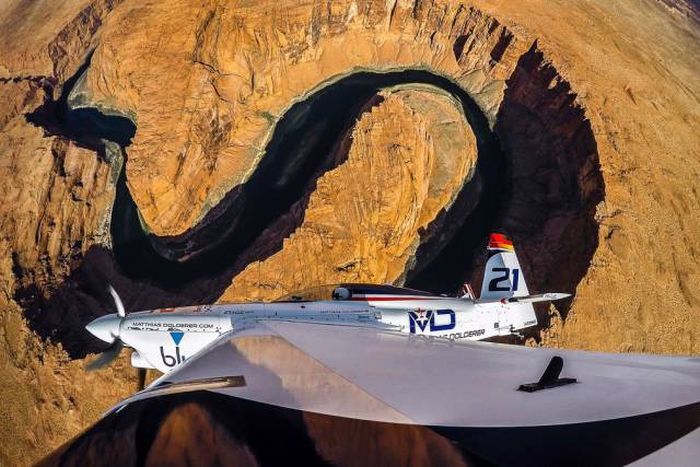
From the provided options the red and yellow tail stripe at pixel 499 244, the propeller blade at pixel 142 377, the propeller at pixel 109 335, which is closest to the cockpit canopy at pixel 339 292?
the red and yellow tail stripe at pixel 499 244

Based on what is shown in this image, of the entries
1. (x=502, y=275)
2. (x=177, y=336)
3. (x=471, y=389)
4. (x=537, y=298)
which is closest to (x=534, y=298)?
(x=537, y=298)

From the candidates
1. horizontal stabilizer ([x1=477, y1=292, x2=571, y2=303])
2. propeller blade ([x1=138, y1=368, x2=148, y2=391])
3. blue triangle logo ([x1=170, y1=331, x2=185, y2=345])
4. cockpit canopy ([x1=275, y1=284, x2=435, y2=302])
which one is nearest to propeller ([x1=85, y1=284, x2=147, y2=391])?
propeller blade ([x1=138, y1=368, x2=148, y2=391])

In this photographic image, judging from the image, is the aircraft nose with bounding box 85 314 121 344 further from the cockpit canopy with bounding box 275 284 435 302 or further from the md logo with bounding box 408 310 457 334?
the md logo with bounding box 408 310 457 334

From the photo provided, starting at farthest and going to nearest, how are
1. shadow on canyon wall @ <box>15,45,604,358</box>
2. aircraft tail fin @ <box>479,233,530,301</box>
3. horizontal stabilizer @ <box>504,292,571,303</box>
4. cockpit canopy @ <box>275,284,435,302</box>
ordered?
shadow on canyon wall @ <box>15,45,604,358</box> → aircraft tail fin @ <box>479,233,530,301</box> → horizontal stabilizer @ <box>504,292,571,303</box> → cockpit canopy @ <box>275,284,435,302</box>

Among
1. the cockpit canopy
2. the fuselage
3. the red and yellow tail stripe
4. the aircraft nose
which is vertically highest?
the red and yellow tail stripe

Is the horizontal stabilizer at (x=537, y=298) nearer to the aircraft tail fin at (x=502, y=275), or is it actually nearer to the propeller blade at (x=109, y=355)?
the aircraft tail fin at (x=502, y=275)

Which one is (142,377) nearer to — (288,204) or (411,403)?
(288,204)

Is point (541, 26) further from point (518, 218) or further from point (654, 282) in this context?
point (654, 282)
